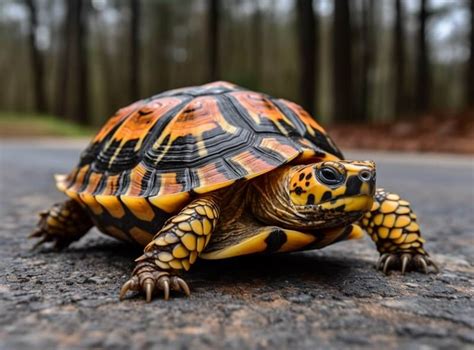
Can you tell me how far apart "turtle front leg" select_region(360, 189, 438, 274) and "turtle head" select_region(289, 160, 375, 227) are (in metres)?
0.45

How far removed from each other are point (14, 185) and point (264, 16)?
41.3m

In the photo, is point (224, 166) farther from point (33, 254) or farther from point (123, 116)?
point (33, 254)

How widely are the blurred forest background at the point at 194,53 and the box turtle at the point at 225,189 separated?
19.0 m

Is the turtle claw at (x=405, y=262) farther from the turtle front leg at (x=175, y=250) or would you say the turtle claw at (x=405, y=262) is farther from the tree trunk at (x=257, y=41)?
the tree trunk at (x=257, y=41)

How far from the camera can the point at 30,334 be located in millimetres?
1356

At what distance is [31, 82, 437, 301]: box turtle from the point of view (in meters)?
1.93

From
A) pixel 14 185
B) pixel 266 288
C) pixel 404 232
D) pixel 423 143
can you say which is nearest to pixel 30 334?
pixel 266 288

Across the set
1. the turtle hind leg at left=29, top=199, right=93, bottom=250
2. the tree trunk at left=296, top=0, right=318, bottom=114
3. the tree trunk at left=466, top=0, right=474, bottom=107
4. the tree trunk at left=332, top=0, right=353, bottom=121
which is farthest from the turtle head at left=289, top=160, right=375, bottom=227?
the tree trunk at left=466, top=0, right=474, bottom=107

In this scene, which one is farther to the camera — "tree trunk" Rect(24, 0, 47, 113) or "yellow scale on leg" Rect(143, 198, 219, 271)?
"tree trunk" Rect(24, 0, 47, 113)

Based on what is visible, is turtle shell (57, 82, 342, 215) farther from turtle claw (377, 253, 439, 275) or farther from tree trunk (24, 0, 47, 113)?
tree trunk (24, 0, 47, 113)

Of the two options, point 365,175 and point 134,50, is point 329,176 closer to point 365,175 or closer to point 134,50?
point 365,175

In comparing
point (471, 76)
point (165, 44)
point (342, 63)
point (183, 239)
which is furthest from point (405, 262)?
point (165, 44)

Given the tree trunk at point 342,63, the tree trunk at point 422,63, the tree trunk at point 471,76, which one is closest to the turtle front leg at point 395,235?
the tree trunk at point 342,63

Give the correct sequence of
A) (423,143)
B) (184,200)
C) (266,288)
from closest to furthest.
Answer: (266,288)
(184,200)
(423,143)
